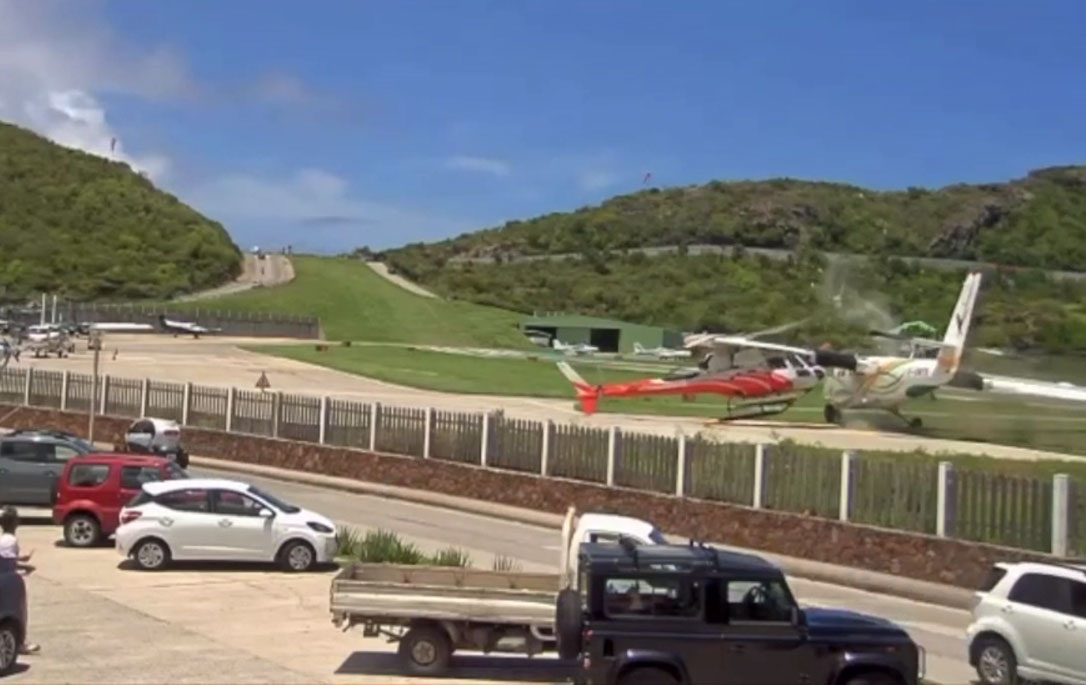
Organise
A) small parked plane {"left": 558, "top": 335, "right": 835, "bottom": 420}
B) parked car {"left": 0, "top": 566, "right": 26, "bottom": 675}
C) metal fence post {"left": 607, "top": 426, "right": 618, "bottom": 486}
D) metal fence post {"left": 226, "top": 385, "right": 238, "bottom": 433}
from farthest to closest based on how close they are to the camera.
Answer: small parked plane {"left": 558, "top": 335, "right": 835, "bottom": 420}
metal fence post {"left": 226, "top": 385, "right": 238, "bottom": 433}
metal fence post {"left": 607, "top": 426, "right": 618, "bottom": 486}
parked car {"left": 0, "top": 566, "right": 26, "bottom": 675}

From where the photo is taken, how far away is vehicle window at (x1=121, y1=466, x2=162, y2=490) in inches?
1067

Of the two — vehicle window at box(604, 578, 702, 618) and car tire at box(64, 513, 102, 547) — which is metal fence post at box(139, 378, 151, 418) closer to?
car tire at box(64, 513, 102, 547)

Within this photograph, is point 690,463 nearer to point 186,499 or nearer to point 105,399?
point 186,499

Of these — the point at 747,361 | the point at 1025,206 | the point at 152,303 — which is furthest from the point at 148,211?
the point at 747,361

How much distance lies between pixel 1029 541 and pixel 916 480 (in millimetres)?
2322

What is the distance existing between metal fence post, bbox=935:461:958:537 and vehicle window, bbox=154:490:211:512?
11.7 meters

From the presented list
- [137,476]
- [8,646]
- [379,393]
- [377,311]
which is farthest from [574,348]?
[8,646]

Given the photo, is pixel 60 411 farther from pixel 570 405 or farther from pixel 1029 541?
pixel 1029 541

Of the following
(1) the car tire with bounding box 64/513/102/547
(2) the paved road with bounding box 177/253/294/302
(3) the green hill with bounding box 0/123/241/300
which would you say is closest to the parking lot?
(1) the car tire with bounding box 64/513/102/547

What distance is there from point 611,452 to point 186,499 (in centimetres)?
1064

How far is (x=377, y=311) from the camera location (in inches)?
4911

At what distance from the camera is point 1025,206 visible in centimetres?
12081

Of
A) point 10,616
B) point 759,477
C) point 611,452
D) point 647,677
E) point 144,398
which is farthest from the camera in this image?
point 144,398

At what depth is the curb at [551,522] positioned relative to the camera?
2428 cm
